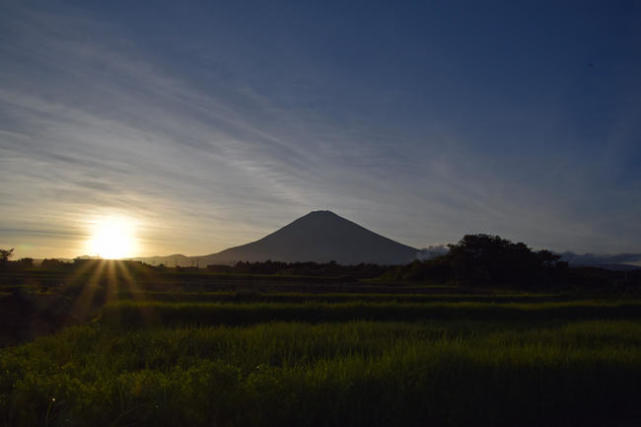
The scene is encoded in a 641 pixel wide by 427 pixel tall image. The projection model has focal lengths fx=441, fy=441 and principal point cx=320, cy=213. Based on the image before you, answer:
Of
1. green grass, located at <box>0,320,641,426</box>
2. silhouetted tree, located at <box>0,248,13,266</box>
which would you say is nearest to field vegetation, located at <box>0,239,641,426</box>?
green grass, located at <box>0,320,641,426</box>

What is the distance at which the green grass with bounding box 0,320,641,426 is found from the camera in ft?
16.5

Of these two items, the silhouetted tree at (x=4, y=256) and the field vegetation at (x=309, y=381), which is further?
the silhouetted tree at (x=4, y=256)

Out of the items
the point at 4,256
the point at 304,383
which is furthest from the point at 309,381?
the point at 4,256

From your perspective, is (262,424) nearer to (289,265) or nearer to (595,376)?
(595,376)

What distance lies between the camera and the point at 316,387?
5504mm

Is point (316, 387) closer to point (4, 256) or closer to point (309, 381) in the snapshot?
point (309, 381)

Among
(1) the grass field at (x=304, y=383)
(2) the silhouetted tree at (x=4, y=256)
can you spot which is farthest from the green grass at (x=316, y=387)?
(2) the silhouetted tree at (x=4, y=256)

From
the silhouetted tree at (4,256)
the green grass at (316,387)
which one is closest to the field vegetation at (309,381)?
the green grass at (316,387)

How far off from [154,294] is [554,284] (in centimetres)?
4084

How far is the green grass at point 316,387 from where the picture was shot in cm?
502

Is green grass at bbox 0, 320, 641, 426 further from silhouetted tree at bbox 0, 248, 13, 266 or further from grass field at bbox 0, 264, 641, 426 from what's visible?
silhouetted tree at bbox 0, 248, 13, 266

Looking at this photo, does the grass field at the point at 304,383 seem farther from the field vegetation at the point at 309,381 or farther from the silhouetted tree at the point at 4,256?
the silhouetted tree at the point at 4,256

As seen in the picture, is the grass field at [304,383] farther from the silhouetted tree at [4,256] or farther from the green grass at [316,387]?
the silhouetted tree at [4,256]

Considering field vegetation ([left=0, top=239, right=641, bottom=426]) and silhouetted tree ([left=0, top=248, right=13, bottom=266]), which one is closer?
field vegetation ([left=0, top=239, right=641, bottom=426])
